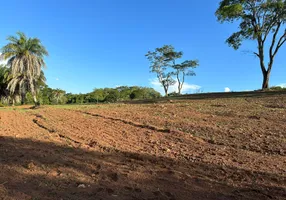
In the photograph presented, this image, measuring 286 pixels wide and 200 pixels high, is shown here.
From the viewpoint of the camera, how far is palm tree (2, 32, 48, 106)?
22.6 m

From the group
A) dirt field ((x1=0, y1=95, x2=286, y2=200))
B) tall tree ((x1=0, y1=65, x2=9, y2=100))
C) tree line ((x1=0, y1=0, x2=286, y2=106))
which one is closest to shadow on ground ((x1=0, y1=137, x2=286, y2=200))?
dirt field ((x1=0, y1=95, x2=286, y2=200))

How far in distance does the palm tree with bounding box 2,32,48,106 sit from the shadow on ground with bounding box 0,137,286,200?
2086cm

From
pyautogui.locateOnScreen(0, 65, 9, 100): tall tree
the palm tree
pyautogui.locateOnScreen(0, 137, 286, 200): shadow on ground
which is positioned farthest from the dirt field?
pyautogui.locateOnScreen(0, 65, 9, 100): tall tree

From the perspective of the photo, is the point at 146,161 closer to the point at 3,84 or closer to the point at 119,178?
the point at 119,178

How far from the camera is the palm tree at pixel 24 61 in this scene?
22.6m

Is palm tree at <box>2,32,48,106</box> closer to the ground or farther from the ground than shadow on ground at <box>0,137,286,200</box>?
farther from the ground

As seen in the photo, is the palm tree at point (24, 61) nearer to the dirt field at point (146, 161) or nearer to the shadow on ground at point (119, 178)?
the dirt field at point (146, 161)

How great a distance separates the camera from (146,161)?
12.6ft

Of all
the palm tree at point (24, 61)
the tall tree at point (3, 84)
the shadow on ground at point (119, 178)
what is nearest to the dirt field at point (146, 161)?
the shadow on ground at point (119, 178)

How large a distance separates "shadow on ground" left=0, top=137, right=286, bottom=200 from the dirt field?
11 millimetres

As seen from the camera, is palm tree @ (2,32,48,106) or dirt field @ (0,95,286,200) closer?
dirt field @ (0,95,286,200)

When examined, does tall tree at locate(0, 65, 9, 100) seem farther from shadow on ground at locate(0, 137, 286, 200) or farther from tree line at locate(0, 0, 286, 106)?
shadow on ground at locate(0, 137, 286, 200)

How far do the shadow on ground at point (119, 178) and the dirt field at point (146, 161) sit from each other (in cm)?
1

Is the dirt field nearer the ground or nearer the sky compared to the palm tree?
nearer the ground
